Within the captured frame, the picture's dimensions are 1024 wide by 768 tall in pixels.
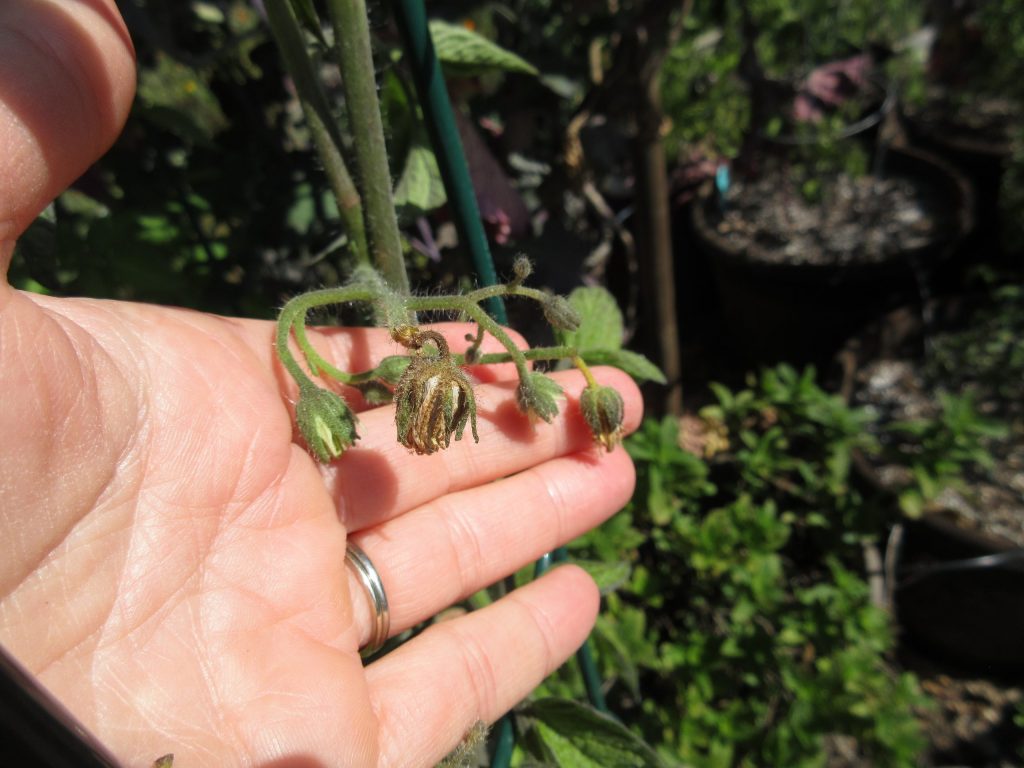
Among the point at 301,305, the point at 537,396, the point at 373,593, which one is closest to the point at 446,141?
the point at 301,305

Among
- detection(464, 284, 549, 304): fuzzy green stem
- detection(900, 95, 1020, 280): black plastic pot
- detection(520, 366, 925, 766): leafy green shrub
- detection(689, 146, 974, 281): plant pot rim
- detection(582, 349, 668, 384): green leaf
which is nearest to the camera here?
detection(464, 284, 549, 304): fuzzy green stem

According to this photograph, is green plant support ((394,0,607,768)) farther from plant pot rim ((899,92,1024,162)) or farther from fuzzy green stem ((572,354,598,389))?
plant pot rim ((899,92,1024,162))

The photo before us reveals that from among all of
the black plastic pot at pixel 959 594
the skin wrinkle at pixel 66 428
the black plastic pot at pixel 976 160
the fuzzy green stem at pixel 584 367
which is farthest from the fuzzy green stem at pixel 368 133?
the black plastic pot at pixel 976 160

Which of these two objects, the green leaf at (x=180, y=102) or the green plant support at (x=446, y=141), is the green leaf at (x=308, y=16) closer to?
the green plant support at (x=446, y=141)

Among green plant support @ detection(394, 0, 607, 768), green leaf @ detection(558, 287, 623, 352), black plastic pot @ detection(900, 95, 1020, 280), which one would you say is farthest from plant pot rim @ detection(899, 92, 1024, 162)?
green plant support @ detection(394, 0, 607, 768)

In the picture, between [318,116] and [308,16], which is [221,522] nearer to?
[318,116]

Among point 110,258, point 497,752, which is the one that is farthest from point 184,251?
point 497,752
